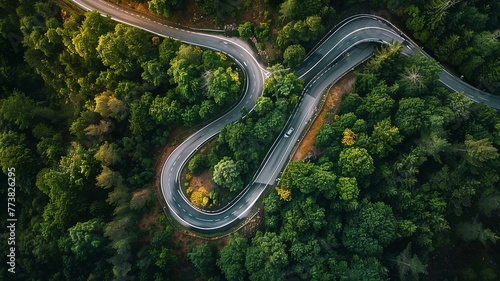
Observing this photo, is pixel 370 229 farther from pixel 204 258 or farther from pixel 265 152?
pixel 204 258

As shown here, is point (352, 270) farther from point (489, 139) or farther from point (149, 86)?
point (149, 86)

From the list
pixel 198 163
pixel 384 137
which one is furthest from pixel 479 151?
pixel 198 163

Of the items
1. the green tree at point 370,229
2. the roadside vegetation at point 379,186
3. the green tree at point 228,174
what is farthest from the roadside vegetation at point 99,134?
the green tree at point 370,229

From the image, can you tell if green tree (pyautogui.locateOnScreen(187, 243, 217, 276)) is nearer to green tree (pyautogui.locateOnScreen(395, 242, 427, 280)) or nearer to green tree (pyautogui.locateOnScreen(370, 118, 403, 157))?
green tree (pyautogui.locateOnScreen(395, 242, 427, 280))

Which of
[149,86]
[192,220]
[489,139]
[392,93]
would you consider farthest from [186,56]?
[489,139]

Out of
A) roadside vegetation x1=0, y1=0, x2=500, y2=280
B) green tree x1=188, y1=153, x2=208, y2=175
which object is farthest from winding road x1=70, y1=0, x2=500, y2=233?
green tree x1=188, y1=153, x2=208, y2=175

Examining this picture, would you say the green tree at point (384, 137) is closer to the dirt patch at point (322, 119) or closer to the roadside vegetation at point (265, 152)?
the roadside vegetation at point (265, 152)
